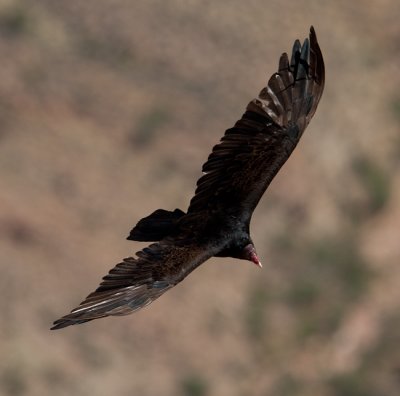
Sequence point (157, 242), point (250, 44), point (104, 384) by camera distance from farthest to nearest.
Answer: point (250, 44), point (104, 384), point (157, 242)

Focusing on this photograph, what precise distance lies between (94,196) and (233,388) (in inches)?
189

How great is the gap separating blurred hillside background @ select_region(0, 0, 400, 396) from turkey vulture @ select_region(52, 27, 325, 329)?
44.1 feet

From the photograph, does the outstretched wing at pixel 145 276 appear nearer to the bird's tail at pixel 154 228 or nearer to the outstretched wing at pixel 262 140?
the bird's tail at pixel 154 228

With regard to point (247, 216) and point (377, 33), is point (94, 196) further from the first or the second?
point (247, 216)

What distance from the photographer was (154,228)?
546 inches

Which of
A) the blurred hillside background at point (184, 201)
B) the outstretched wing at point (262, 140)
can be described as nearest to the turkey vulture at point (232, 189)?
the outstretched wing at point (262, 140)

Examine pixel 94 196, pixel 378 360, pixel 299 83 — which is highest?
pixel 94 196

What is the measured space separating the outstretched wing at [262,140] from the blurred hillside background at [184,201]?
44.1ft

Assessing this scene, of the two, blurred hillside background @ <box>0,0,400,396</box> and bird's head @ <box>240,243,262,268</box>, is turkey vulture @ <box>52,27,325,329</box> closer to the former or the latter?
bird's head @ <box>240,243,262,268</box>

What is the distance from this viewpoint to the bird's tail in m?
13.8

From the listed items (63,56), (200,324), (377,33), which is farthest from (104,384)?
(377,33)

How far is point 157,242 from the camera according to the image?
13.6m

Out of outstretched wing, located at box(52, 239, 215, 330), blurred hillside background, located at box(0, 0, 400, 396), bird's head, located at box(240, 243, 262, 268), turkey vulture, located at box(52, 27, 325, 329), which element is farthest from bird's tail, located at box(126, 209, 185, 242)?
blurred hillside background, located at box(0, 0, 400, 396)

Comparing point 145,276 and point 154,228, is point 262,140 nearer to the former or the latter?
point 154,228
